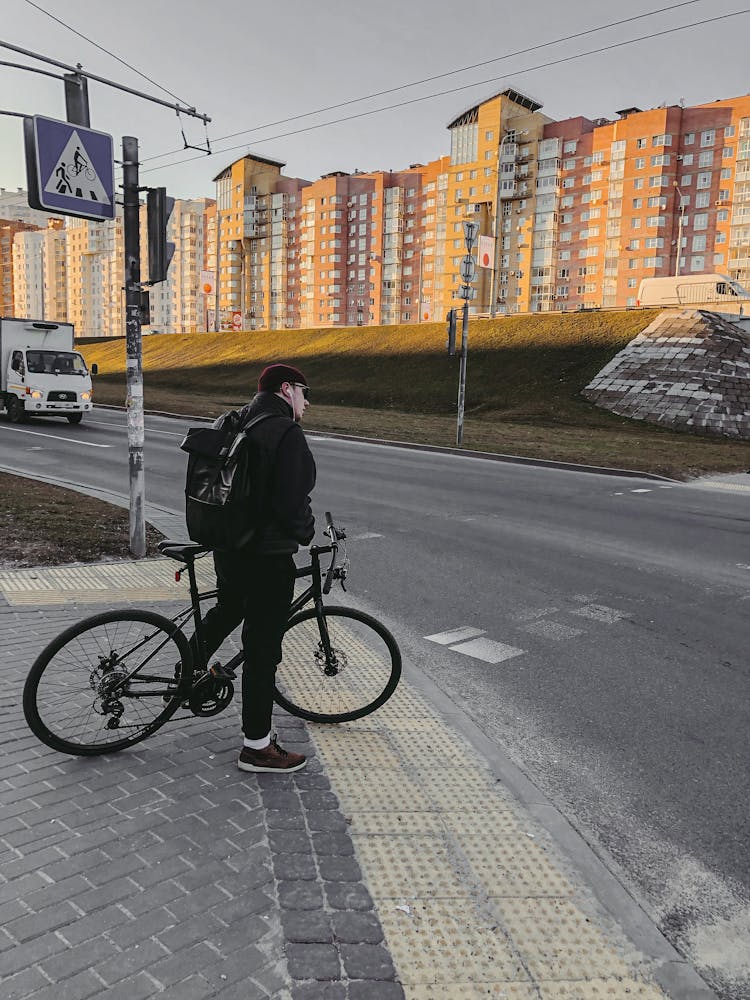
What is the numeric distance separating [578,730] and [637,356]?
32.7 metres

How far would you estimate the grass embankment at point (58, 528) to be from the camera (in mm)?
7988

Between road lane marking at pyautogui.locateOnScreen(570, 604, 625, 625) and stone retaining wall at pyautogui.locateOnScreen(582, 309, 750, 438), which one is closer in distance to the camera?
road lane marking at pyautogui.locateOnScreen(570, 604, 625, 625)

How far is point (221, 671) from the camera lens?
13.2 ft

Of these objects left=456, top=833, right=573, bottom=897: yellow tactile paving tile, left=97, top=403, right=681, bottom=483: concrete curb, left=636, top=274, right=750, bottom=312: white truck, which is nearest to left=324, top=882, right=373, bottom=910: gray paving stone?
left=456, top=833, right=573, bottom=897: yellow tactile paving tile

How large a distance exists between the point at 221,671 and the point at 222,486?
43.1 inches

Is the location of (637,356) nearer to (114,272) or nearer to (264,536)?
(264,536)

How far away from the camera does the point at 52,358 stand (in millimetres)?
23594

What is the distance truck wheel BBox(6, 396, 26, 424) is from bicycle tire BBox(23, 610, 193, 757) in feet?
72.3

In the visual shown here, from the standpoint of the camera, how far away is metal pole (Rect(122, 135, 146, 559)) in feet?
24.4

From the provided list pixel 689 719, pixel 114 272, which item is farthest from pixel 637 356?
pixel 114 272

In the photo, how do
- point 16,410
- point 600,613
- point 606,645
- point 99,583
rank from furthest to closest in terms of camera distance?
1. point 16,410
2. point 99,583
3. point 600,613
4. point 606,645

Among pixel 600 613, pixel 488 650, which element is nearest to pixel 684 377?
pixel 600 613

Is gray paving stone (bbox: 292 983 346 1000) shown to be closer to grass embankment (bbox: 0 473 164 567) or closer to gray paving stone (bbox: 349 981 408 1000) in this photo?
gray paving stone (bbox: 349 981 408 1000)

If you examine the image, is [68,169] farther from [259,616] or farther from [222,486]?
[259,616]
